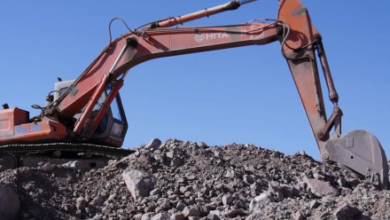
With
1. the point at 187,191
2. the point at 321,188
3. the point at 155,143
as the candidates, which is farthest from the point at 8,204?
the point at 321,188

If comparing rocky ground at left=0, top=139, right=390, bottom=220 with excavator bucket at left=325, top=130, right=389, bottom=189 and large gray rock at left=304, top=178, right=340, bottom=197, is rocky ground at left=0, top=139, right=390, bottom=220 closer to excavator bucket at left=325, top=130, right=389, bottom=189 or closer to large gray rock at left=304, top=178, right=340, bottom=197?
large gray rock at left=304, top=178, right=340, bottom=197

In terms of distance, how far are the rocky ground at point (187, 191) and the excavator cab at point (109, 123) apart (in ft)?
5.68

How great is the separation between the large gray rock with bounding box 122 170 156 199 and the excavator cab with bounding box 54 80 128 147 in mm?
2796

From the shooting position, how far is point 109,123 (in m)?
11.0

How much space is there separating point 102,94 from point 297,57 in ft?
13.2

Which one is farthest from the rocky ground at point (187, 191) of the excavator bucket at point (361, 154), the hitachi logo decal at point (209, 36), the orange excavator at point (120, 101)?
the hitachi logo decal at point (209, 36)

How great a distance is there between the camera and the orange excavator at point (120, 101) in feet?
24.8

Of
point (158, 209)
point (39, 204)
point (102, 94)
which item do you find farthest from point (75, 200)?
point (102, 94)

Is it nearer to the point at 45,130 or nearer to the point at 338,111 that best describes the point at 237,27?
the point at 338,111

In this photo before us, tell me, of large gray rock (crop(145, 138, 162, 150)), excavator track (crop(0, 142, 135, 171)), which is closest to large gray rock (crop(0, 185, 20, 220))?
excavator track (crop(0, 142, 135, 171))

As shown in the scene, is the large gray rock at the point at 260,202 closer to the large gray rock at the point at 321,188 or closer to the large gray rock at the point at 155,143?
the large gray rock at the point at 321,188

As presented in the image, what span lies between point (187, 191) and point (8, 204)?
2296 mm

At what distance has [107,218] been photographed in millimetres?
7301

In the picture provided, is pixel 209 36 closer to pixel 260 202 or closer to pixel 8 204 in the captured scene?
pixel 260 202
